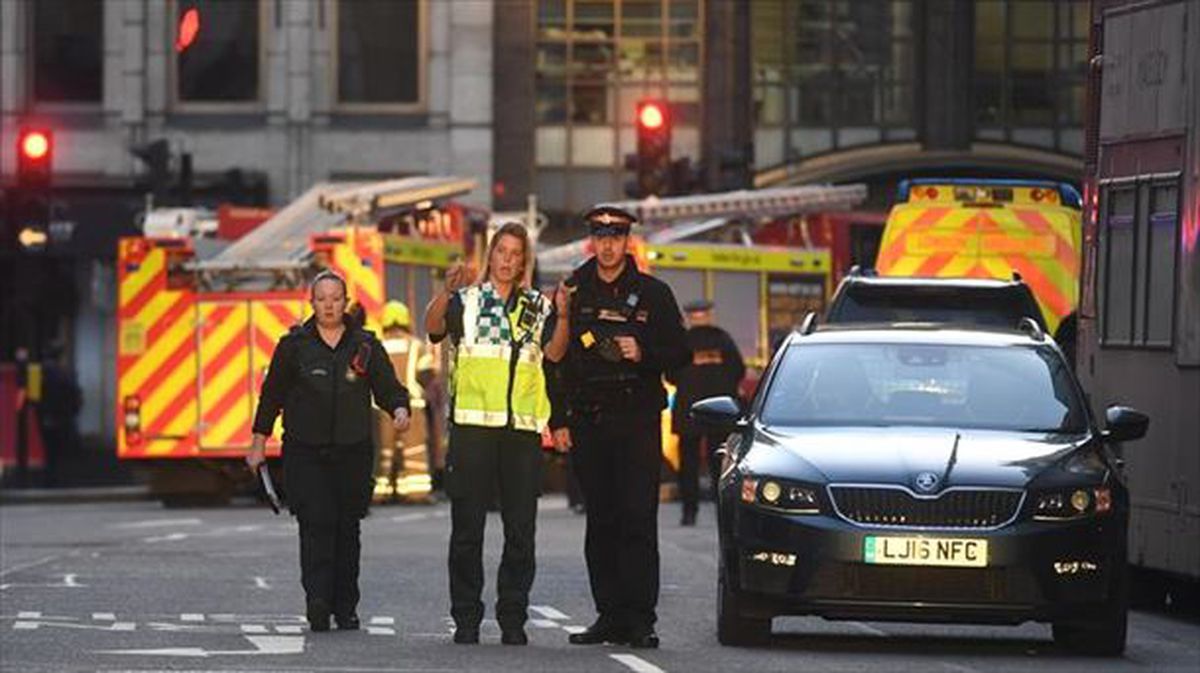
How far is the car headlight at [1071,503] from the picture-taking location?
52.9ft

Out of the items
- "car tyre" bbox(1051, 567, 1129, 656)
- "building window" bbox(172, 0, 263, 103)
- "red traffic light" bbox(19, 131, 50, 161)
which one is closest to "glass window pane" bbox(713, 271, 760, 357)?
"red traffic light" bbox(19, 131, 50, 161)

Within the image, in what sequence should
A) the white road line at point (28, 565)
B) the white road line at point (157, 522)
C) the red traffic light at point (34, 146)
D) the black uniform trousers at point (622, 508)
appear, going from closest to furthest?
the black uniform trousers at point (622, 508), the white road line at point (28, 565), the white road line at point (157, 522), the red traffic light at point (34, 146)

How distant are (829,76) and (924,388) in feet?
132

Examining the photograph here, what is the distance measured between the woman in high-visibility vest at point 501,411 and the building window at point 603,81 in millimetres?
39216

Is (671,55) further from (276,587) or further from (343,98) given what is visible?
(276,587)

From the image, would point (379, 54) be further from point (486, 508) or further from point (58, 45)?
point (486, 508)

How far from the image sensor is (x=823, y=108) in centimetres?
5750

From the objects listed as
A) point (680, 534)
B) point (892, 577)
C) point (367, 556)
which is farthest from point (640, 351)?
point (680, 534)

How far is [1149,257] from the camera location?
19969 mm

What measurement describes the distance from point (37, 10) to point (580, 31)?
7687mm

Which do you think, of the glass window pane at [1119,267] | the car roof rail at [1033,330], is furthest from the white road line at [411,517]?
the car roof rail at [1033,330]

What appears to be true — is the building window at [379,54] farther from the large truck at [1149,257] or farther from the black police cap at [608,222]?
the black police cap at [608,222]

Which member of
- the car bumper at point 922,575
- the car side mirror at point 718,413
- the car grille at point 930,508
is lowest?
the car bumper at point 922,575

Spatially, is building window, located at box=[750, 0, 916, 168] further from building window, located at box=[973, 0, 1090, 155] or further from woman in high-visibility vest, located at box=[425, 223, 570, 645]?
woman in high-visibility vest, located at box=[425, 223, 570, 645]
